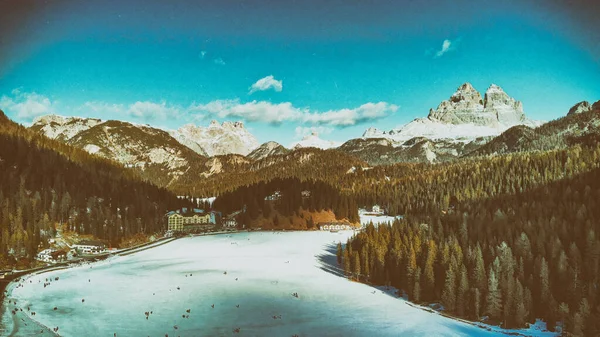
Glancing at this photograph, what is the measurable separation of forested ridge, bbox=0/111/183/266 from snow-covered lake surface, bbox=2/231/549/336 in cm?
1856

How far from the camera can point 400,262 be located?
240 feet

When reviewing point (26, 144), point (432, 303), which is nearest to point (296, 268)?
point (432, 303)

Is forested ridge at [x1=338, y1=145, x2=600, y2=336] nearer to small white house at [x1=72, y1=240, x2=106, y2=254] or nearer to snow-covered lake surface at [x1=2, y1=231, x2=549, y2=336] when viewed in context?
snow-covered lake surface at [x1=2, y1=231, x2=549, y2=336]

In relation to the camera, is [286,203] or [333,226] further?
[286,203]

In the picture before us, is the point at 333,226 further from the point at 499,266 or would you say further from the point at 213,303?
the point at 213,303

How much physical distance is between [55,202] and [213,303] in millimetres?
75656

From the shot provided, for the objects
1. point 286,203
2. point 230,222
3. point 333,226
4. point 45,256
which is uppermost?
point 286,203

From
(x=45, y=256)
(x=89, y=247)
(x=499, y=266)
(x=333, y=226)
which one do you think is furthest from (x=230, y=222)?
(x=499, y=266)

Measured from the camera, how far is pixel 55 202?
112 meters

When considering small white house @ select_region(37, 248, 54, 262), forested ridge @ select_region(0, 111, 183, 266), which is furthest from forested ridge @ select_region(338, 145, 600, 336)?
forested ridge @ select_region(0, 111, 183, 266)

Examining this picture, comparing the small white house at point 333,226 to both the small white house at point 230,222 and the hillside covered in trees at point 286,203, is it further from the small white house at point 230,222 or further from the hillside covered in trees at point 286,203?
the small white house at point 230,222

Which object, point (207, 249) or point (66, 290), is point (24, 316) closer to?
point (66, 290)

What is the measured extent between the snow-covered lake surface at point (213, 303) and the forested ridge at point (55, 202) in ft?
60.9

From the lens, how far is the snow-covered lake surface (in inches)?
1855
